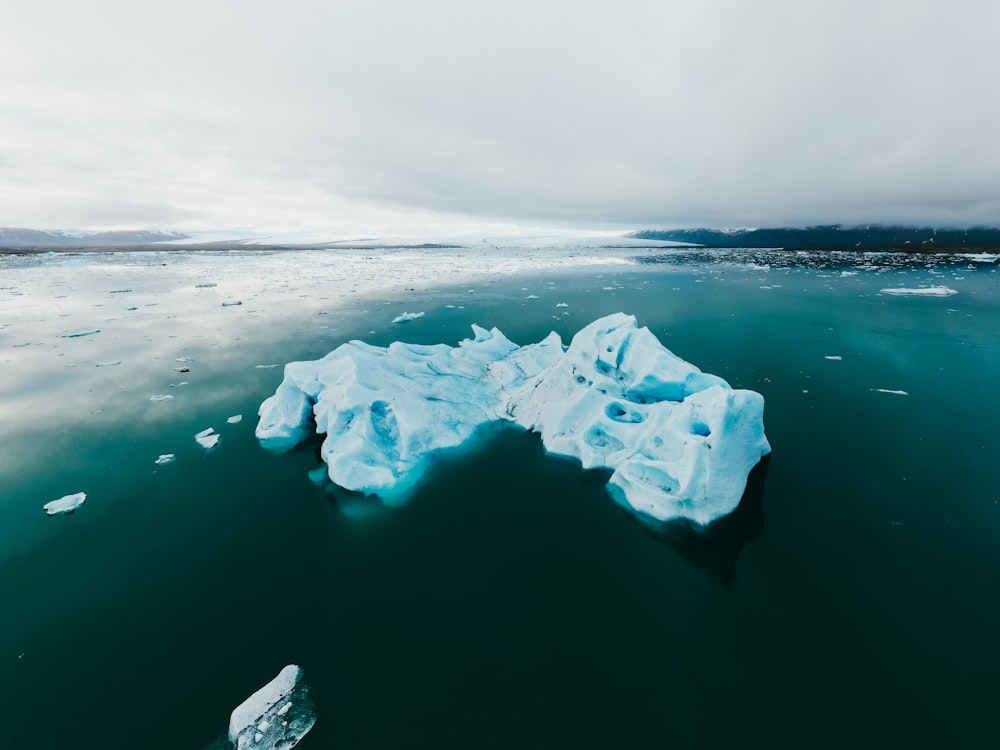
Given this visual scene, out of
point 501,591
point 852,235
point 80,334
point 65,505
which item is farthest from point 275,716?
point 852,235

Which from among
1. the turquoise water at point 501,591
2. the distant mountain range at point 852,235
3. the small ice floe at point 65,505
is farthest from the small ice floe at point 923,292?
the distant mountain range at point 852,235

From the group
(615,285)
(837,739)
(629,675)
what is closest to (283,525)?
(629,675)

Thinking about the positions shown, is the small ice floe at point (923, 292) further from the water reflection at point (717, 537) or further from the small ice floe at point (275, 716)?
the small ice floe at point (275, 716)

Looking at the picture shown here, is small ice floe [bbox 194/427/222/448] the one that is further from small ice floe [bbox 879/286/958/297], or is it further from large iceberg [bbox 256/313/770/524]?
small ice floe [bbox 879/286/958/297]

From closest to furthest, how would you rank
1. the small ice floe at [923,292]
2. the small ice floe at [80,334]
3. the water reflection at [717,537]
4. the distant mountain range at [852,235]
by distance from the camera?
the water reflection at [717,537], the small ice floe at [80,334], the small ice floe at [923,292], the distant mountain range at [852,235]

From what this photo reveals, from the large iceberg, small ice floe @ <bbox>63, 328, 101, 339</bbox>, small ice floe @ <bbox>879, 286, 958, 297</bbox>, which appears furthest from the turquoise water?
small ice floe @ <bbox>879, 286, 958, 297</bbox>

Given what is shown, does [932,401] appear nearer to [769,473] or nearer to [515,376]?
[769,473]

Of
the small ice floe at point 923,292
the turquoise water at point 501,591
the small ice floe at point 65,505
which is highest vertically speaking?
the small ice floe at point 923,292
